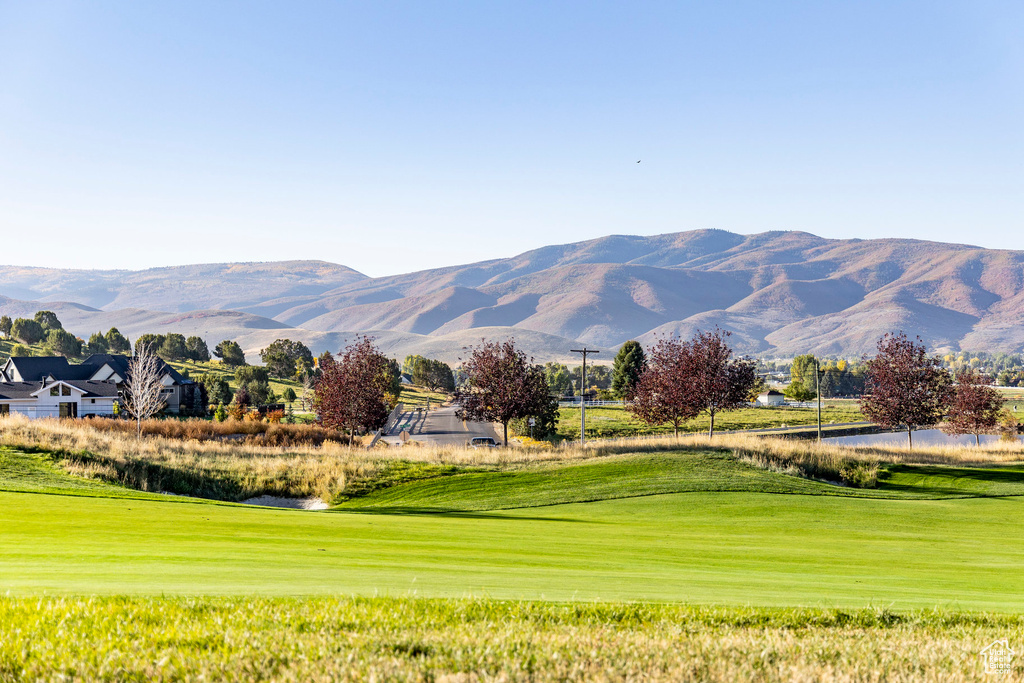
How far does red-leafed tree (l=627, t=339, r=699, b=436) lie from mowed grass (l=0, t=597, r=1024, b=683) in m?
44.6

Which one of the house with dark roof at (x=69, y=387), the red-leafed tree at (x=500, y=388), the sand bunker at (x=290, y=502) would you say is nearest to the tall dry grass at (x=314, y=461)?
the sand bunker at (x=290, y=502)

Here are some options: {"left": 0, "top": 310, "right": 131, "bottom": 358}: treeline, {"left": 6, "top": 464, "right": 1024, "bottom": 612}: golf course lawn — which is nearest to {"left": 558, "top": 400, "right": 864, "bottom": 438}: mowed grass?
{"left": 6, "top": 464, "right": 1024, "bottom": 612}: golf course lawn

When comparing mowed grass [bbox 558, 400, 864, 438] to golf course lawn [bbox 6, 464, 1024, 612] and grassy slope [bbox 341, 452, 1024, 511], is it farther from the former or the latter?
golf course lawn [bbox 6, 464, 1024, 612]

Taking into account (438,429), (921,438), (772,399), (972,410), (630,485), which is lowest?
(921,438)

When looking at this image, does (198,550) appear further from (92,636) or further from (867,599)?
(867,599)

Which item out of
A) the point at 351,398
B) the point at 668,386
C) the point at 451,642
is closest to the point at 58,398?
the point at 351,398

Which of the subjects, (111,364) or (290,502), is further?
(111,364)

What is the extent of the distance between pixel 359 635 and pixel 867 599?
19.9 ft

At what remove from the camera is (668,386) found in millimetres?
51469

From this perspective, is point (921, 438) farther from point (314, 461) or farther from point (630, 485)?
point (314, 461)

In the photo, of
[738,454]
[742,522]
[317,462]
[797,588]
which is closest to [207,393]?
[317,462]

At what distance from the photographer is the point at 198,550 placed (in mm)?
9523

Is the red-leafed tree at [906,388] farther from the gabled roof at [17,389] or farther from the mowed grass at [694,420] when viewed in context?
the gabled roof at [17,389]

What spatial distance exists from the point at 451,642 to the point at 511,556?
5709 millimetres
